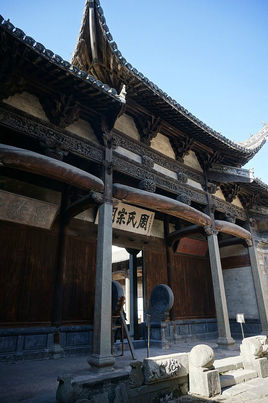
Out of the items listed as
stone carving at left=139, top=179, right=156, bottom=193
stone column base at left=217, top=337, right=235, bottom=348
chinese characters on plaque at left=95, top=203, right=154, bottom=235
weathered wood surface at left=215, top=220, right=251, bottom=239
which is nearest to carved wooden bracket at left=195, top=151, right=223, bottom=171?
weathered wood surface at left=215, top=220, right=251, bottom=239

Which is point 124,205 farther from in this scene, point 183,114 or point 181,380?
point 181,380

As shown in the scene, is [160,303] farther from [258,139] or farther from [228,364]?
[258,139]

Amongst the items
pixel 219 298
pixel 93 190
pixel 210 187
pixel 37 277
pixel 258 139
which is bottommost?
pixel 219 298

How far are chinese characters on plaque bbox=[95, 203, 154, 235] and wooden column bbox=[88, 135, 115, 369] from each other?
7.99 feet

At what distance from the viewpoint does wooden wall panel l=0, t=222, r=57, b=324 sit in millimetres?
6500

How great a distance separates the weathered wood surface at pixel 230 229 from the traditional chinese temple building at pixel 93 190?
6cm

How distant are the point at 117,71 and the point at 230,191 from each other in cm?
705

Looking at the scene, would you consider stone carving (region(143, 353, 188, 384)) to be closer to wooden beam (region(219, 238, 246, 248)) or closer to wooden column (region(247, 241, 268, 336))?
wooden column (region(247, 241, 268, 336))

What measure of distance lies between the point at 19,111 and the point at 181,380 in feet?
20.4

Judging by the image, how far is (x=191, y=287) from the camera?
37.2 ft

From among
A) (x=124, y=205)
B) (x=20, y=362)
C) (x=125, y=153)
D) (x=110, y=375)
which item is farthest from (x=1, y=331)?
(x=125, y=153)

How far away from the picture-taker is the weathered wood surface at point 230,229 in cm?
957

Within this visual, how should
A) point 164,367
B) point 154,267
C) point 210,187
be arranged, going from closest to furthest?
point 164,367 → point 210,187 → point 154,267

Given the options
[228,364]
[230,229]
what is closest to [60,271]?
[228,364]
